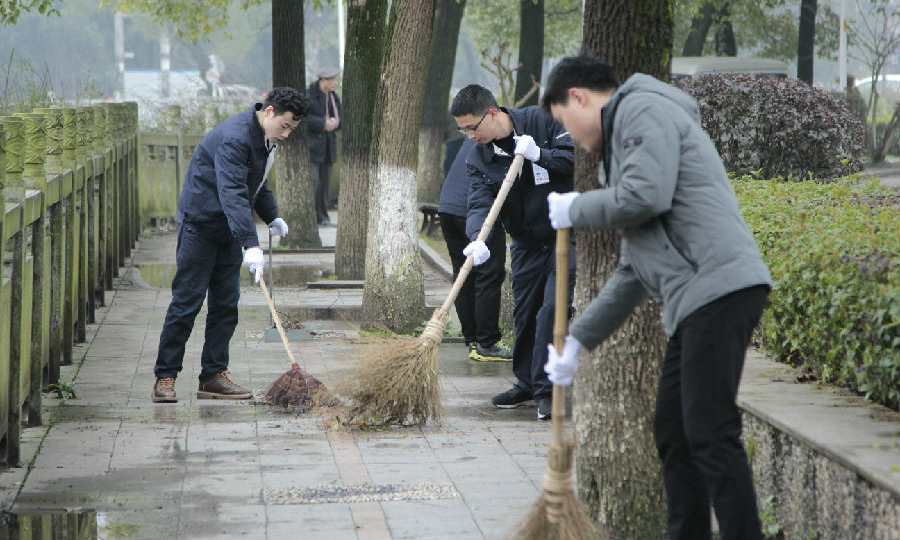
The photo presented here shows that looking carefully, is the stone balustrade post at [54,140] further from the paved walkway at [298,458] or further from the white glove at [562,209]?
the white glove at [562,209]

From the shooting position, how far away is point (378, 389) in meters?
6.24

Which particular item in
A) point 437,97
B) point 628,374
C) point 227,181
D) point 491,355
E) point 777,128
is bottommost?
point 491,355

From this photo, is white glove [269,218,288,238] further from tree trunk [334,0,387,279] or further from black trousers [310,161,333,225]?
black trousers [310,161,333,225]

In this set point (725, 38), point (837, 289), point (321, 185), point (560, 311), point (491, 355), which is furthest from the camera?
point (725, 38)

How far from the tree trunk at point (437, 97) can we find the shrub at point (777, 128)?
31.5 feet

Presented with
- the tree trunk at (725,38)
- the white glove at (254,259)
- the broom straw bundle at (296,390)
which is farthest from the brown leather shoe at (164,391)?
the tree trunk at (725,38)

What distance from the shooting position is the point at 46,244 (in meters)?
6.69

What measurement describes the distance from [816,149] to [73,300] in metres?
5.95

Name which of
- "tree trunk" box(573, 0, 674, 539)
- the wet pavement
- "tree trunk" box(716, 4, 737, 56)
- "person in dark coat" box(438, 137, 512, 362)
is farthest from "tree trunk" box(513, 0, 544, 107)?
"tree trunk" box(573, 0, 674, 539)

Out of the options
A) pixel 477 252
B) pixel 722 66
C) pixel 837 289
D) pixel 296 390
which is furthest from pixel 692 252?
pixel 722 66

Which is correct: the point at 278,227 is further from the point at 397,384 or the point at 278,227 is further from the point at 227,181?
the point at 397,384

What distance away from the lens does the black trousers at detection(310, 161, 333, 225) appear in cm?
1706

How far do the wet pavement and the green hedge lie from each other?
1.34 m

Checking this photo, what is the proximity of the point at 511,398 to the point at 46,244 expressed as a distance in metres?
2.81
